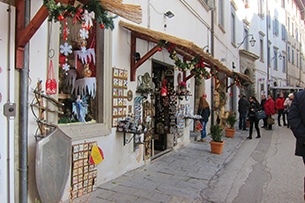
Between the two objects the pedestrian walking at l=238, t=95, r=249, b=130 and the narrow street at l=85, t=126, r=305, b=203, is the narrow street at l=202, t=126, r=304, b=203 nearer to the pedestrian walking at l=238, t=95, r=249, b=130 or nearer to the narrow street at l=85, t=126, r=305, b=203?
the narrow street at l=85, t=126, r=305, b=203

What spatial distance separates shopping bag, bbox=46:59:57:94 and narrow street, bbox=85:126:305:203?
1651 mm

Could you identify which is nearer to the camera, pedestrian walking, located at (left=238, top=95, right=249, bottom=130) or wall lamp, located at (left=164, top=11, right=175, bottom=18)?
wall lamp, located at (left=164, top=11, right=175, bottom=18)

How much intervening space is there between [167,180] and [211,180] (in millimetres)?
857

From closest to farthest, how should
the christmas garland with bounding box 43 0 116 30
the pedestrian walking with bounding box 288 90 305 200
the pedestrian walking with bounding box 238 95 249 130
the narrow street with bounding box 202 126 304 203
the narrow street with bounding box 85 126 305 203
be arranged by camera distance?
the christmas garland with bounding box 43 0 116 30 < the pedestrian walking with bounding box 288 90 305 200 < the narrow street with bounding box 85 126 305 203 < the narrow street with bounding box 202 126 304 203 < the pedestrian walking with bounding box 238 95 249 130

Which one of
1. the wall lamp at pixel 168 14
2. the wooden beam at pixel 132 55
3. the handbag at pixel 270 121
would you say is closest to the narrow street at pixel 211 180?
the wooden beam at pixel 132 55

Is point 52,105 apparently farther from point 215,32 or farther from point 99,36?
point 215,32

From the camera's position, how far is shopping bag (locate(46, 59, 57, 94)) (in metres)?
3.31

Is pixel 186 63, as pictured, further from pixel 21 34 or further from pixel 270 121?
pixel 270 121

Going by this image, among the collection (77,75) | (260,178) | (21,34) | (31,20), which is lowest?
(260,178)

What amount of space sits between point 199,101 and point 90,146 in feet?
19.1

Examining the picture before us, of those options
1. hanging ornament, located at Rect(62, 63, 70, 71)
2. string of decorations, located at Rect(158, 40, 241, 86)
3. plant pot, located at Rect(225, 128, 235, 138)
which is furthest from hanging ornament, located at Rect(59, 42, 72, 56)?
plant pot, located at Rect(225, 128, 235, 138)

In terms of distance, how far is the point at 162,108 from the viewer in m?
7.26

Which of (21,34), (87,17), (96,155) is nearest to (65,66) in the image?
(21,34)

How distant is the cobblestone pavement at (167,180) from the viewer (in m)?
3.89
